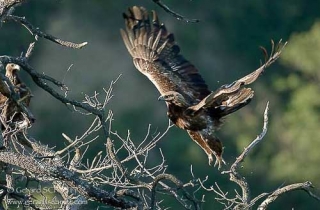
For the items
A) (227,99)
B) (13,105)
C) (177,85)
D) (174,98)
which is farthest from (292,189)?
(177,85)

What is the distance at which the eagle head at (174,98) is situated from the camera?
7926 mm

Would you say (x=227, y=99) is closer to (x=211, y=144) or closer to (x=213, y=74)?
(x=211, y=144)

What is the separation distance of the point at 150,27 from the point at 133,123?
36.7ft

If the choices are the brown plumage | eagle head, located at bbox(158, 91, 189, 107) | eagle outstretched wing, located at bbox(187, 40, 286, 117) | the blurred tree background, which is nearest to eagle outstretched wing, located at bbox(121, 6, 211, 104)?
eagle head, located at bbox(158, 91, 189, 107)

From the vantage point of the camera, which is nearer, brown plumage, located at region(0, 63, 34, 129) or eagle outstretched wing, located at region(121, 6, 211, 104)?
brown plumage, located at region(0, 63, 34, 129)

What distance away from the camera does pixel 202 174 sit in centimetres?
1833

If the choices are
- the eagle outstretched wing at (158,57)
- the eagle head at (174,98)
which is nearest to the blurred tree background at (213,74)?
the eagle outstretched wing at (158,57)

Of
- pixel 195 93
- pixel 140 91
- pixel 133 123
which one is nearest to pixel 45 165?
pixel 195 93

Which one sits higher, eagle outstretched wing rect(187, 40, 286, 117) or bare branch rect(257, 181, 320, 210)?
eagle outstretched wing rect(187, 40, 286, 117)

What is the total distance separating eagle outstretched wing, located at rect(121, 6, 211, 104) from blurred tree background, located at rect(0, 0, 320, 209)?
6291 millimetres

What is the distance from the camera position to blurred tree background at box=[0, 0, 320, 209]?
58.9ft

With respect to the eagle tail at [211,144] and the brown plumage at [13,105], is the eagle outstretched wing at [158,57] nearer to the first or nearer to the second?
the eagle tail at [211,144]

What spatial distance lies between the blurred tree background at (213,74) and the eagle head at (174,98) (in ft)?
22.5

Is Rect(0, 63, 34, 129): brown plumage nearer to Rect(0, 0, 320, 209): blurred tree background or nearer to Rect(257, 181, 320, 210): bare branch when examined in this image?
Rect(257, 181, 320, 210): bare branch
